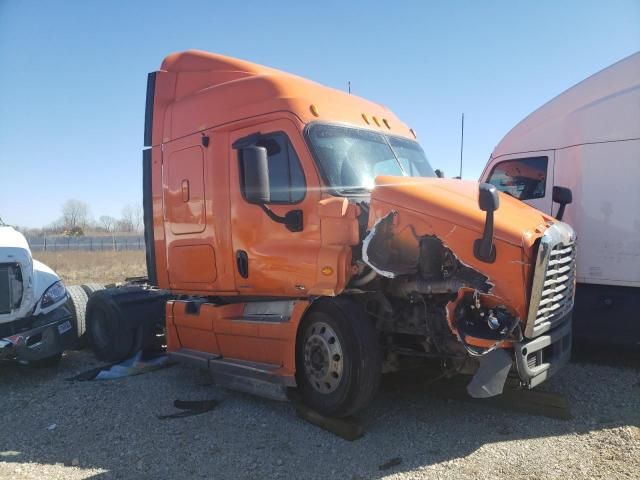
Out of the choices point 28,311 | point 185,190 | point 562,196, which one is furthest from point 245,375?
point 562,196

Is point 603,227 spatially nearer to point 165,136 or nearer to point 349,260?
point 349,260

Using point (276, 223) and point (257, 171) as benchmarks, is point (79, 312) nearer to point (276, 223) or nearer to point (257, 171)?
point (276, 223)

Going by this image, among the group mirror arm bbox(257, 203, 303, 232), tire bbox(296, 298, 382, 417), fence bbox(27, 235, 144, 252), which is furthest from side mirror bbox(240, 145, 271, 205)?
fence bbox(27, 235, 144, 252)

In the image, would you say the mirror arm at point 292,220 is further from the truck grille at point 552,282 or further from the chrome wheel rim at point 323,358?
the truck grille at point 552,282

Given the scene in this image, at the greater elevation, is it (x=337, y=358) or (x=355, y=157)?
(x=355, y=157)

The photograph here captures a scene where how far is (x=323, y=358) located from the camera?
4602mm

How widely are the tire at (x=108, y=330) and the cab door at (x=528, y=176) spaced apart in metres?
5.53

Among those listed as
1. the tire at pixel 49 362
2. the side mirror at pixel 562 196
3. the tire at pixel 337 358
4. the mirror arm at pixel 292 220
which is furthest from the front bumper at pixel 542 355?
the tire at pixel 49 362

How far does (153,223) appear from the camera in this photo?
652 centimetres

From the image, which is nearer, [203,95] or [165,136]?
[203,95]

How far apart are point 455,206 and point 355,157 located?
50.9 inches

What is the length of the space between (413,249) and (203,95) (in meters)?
3.13

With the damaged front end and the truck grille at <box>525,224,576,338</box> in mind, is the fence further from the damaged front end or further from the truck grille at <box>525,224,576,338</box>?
the truck grille at <box>525,224,576,338</box>

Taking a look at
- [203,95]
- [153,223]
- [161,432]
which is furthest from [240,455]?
[203,95]
